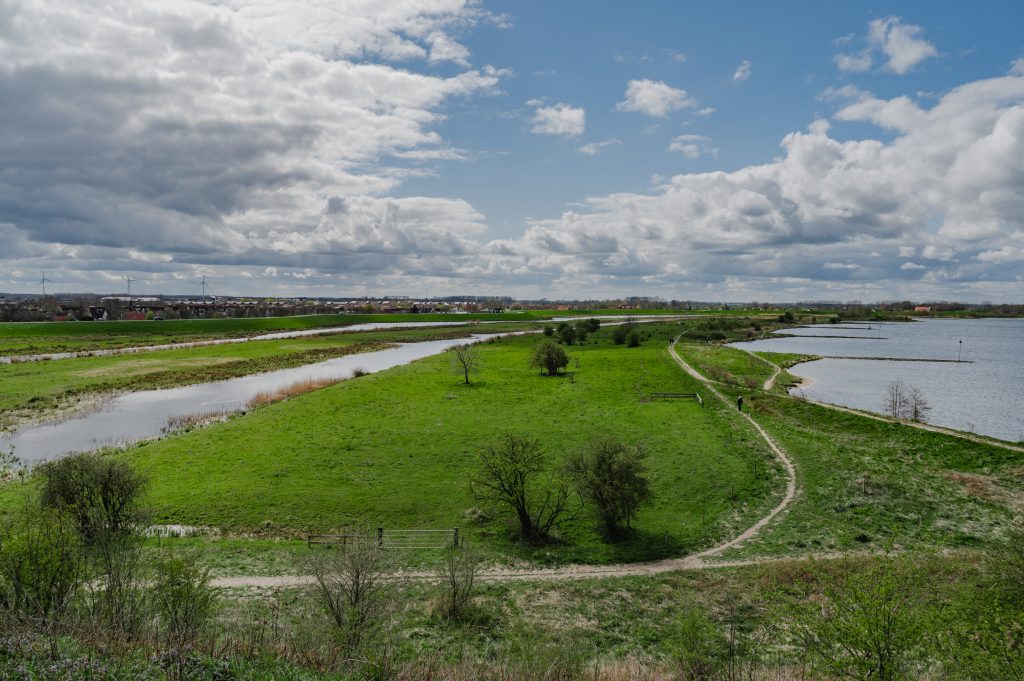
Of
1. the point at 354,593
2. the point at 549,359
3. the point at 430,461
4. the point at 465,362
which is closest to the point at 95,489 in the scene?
the point at 354,593

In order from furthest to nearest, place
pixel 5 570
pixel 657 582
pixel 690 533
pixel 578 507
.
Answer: pixel 578 507, pixel 690 533, pixel 657 582, pixel 5 570

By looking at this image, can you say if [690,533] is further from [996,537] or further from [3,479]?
[3,479]

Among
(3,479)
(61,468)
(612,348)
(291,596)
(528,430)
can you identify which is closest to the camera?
(291,596)

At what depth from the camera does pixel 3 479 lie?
32.8 m

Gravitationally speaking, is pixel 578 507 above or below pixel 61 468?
below

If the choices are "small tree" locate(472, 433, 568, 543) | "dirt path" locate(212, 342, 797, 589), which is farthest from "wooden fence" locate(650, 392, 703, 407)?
"dirt path" locate(212, 342, 797, 589)

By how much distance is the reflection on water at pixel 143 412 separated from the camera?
135 feet

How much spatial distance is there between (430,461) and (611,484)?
50.1ft

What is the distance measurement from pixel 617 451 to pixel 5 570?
23.5m

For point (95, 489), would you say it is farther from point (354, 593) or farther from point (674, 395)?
point (674, 395)

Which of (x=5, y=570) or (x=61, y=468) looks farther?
(x=61, y=468)

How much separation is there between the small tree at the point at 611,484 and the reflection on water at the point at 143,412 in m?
37.1

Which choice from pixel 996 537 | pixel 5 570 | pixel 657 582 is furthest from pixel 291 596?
pixel 996 537

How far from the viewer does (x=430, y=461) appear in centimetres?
3741
